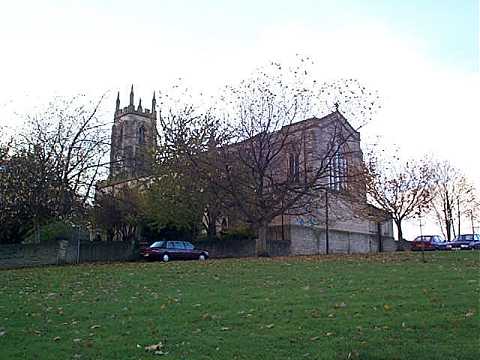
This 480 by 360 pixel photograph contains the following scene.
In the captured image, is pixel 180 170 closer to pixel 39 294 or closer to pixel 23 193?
pixel 23 193

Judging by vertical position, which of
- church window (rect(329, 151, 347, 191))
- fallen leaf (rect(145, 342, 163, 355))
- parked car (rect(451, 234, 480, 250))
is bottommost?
fallen leaf (rect(145, 342, 163, 355))

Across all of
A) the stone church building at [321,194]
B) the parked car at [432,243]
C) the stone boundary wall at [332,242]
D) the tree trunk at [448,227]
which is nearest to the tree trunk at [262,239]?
the stone church building at [321,194]

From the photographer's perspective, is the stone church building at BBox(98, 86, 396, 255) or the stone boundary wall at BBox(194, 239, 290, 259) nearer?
the stone church building at BBox(98, 86, 396, 255)

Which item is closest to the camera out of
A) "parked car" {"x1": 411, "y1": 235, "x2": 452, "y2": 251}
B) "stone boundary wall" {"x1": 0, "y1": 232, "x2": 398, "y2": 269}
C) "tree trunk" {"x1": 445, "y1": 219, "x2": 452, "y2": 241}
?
"stone boundary wall" {"x1": 0, "y1": 232, "x2": 398, "y2": 269}

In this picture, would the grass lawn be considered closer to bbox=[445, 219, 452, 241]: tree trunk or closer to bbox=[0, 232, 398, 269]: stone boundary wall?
bbox=[0, 232, 398, 269]: stone boundary wall

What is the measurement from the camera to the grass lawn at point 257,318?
25.4ft

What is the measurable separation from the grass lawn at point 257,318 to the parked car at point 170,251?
15.9 m

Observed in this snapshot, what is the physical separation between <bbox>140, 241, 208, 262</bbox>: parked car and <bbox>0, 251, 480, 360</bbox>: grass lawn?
15.9m

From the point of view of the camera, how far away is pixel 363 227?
50875 mm

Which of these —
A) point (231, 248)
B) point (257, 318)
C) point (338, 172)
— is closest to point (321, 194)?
point (338, 172)

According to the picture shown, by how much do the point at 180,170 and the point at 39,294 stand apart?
17083mm

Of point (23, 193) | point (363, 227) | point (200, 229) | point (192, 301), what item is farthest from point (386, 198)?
point (192, 301)

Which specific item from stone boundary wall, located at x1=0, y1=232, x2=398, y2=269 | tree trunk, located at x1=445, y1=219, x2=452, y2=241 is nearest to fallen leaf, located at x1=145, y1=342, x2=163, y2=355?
stone boundary wall, located at x1=0, y1=232, x2=398, y2=269

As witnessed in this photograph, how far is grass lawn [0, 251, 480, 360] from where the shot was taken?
7.75 m
